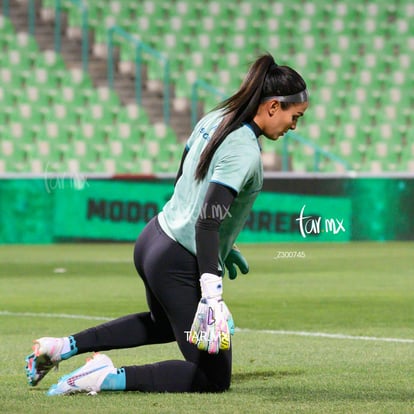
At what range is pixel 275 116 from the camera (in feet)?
18.5

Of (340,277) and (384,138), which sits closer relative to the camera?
(340,277)

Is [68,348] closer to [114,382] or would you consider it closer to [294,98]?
[114,382]

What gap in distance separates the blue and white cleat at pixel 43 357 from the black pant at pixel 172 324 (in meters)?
0.13

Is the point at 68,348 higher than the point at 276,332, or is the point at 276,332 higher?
the point at 68,348

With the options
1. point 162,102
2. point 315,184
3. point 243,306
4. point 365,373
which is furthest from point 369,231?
Answer: point 365,373

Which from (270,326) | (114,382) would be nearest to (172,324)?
(114,382)

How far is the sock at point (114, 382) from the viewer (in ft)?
19.0

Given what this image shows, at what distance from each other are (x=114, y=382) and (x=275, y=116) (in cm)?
146

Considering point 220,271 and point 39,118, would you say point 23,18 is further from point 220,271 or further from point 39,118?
point 220,271

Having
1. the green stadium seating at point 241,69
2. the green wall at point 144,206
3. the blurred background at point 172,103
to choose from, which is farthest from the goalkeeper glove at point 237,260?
the green stadium seating at point 241,69

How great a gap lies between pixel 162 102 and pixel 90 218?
16.6 ft

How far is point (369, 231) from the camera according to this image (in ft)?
69.0

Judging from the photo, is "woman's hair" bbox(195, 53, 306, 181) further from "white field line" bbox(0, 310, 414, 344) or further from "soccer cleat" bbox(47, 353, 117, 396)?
"white field line" bbox(0, 310, 414, 344)

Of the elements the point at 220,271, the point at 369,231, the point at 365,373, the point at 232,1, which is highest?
the point at 232,1
